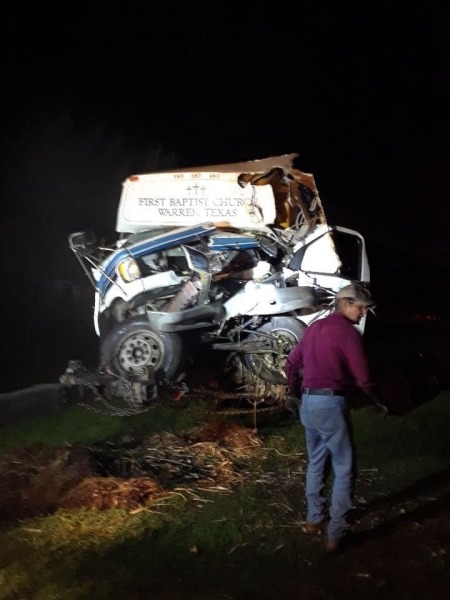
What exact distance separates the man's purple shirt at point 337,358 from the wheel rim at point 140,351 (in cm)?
373

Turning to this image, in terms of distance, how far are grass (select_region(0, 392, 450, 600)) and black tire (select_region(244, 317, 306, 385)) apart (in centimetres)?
128

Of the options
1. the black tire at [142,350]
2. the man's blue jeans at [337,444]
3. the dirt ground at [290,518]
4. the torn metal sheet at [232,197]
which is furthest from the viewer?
the torn metal sheet at [232,197]

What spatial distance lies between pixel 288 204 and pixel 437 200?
9.84 meters

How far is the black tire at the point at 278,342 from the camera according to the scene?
820 centimetres

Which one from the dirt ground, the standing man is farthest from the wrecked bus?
the standing man

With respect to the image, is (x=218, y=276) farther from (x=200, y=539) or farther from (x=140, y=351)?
(x=200, y=539)

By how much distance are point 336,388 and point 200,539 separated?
4.92ft

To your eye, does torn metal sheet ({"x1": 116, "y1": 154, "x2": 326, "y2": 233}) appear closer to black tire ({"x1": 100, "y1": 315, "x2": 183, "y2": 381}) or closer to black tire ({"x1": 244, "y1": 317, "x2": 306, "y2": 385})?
black tire ({"x1": 244, "y1": 317, "x2": 306, "y2": 385})

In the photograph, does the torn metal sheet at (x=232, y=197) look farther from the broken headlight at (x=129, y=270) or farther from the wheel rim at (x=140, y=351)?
the wheel rim at (x=140, y=351)

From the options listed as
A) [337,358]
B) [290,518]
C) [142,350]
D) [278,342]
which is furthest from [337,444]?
[142,350]

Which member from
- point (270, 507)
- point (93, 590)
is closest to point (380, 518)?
point (270, 507)

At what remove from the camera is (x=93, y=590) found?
409 centimetres

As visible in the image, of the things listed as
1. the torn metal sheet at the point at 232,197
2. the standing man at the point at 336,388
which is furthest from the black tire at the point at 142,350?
the standing man at the point at 336,388

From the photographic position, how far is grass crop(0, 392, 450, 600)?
416cm
